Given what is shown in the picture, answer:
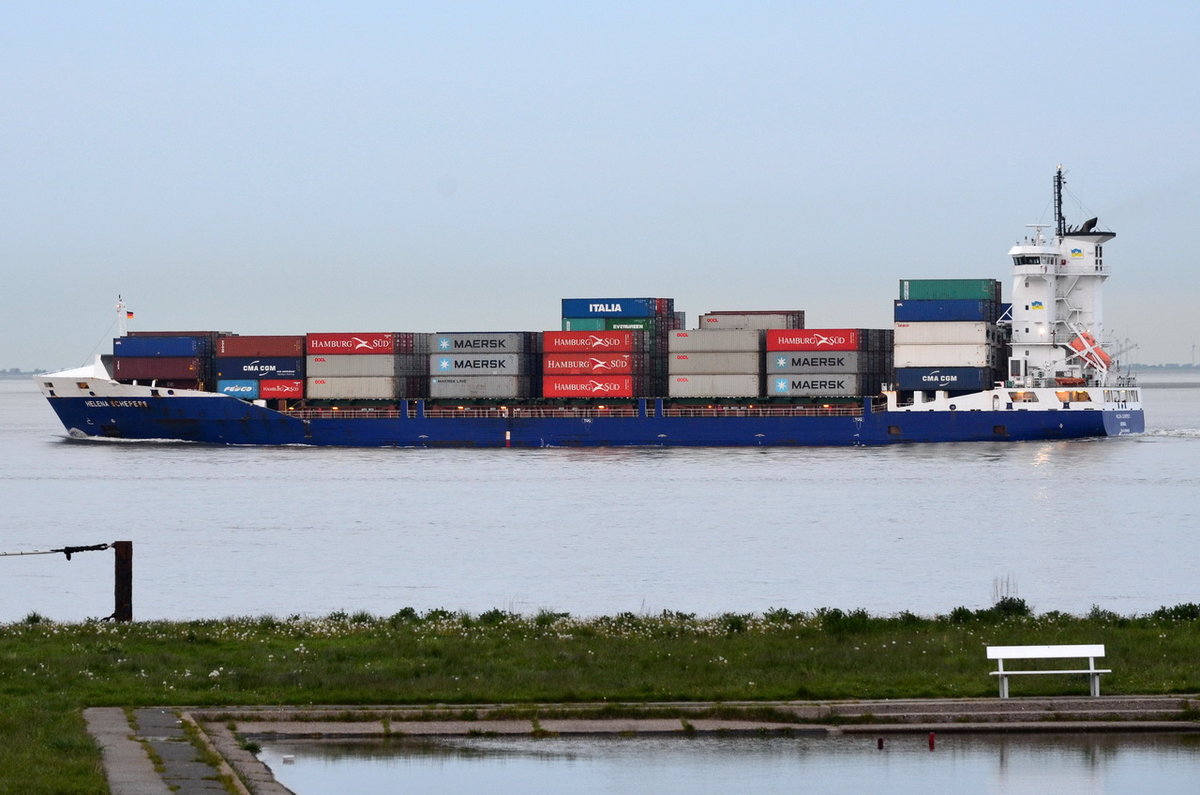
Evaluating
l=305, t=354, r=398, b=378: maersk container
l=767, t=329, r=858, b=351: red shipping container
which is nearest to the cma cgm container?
l=767, t=329, r=858, b=351: red shipping container

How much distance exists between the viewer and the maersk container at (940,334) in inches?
2653

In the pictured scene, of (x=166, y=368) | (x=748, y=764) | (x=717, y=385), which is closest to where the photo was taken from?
(x=748, y=764)

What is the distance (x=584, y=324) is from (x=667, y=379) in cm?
493

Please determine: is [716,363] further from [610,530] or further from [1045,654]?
[1045,654]

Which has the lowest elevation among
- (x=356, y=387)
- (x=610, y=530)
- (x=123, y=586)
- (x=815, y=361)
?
(x=610, y=530)

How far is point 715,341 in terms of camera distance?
69688mm

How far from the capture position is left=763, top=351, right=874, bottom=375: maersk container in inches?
2726

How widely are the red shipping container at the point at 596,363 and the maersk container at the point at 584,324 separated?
2.21 m

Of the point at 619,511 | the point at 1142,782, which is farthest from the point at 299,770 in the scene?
the point at 619,511

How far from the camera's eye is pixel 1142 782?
11.3 meters

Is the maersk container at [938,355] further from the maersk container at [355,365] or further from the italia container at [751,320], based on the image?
the maersk container at [355,365]

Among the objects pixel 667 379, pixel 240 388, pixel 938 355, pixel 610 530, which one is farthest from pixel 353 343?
pixel 610 530

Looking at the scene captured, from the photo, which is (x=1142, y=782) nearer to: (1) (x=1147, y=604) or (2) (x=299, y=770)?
(2) (x=299, y=770)

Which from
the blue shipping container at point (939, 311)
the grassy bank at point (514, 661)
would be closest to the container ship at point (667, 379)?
the blue shipping container at point (939, 311)
